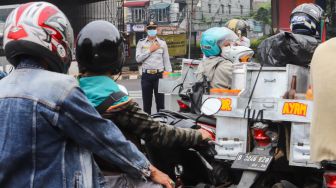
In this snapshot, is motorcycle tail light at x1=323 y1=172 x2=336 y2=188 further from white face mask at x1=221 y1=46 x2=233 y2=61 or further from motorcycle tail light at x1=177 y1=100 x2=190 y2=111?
motorcycle tail light at x1=177 y1=100 x2=190 y2=111

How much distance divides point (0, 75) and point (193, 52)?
19469mm

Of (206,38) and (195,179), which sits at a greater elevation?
(206,38)

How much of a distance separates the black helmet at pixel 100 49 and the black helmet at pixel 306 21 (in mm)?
2672

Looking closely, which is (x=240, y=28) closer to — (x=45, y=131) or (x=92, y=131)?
(x=92, y=131)

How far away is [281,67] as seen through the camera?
15.7 ft

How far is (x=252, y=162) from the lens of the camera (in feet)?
14.7

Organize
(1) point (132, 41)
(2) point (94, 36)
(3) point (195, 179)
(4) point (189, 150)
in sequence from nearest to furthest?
1. (2) point (94, 36)
2. (4) point (189, 150)
3. (3) point (195, 179)
4. (1) point (132, 41)

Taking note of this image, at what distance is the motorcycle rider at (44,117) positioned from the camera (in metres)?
2.17

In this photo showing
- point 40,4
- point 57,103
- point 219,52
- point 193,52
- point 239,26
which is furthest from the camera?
point 193,52

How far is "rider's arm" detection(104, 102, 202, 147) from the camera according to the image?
2916 mm

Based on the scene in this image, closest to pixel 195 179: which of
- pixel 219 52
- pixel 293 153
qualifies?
pixel 293 153

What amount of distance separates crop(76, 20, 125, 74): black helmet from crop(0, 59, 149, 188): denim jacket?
0.65 metres

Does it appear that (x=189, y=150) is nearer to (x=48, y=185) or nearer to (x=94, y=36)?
(x=94, y=36)

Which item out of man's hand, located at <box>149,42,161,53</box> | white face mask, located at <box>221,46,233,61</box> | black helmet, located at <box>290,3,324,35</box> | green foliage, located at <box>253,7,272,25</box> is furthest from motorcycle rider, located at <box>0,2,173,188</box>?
green foliage, located at <box>253,7,272,25</box>
